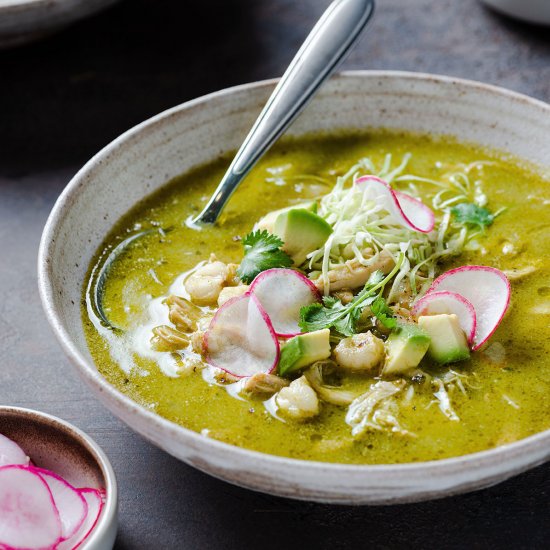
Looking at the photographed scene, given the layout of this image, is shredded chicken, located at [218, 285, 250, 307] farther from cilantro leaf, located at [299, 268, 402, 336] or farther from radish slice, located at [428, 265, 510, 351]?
radish slice, located at [428, 265, 510, 351]

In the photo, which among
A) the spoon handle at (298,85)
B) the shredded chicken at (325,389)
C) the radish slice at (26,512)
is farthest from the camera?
the spoon handle at (298,85)

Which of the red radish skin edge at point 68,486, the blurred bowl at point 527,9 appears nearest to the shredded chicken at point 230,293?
the red radish skin edge at point 68,486

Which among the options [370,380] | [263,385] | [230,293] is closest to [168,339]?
[230,293]

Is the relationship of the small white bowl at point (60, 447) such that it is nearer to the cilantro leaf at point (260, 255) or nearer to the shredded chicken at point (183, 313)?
the shredded chicken at point (183, 313)

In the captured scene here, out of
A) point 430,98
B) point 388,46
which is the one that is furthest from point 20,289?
point 388,46

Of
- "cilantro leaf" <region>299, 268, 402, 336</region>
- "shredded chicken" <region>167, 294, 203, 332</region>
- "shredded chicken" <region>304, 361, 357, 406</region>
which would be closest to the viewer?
"shredded chicken" <region>304, 361, 357, 406</region>

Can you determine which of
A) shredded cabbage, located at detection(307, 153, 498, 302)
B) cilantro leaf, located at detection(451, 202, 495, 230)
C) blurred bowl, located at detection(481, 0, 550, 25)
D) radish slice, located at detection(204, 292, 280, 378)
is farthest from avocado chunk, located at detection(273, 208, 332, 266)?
blurred bowl, located at detection(481, 0, 550, 25)
